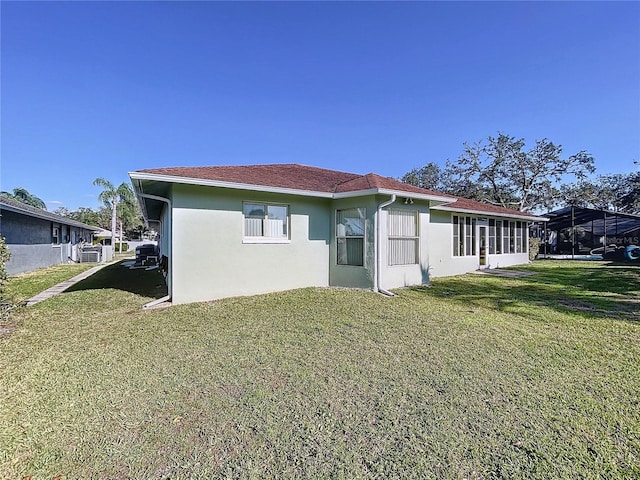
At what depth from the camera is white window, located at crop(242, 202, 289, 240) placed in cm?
886

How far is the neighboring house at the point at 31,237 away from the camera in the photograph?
14.2 m

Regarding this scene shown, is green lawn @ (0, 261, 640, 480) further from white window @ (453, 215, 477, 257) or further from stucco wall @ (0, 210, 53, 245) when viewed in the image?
stucco wall @ (0, 210, 53, 245)

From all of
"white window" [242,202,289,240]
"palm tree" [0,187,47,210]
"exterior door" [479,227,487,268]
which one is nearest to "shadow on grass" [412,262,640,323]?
"exterior door" [479,227,487,268]

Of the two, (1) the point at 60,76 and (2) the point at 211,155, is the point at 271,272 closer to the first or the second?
(1) the point at 60,76

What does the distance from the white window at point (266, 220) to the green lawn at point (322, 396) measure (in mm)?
2918

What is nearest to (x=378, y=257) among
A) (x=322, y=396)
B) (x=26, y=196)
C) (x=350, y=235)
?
(x=350, y=235)

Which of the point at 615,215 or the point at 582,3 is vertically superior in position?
the point at 582,3

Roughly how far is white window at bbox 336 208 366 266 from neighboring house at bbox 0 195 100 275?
507 inches

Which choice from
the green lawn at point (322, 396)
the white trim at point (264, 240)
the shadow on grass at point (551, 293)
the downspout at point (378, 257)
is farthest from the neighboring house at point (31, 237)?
the shadow on grass at point (551, 293)

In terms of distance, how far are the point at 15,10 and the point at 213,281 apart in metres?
9.81

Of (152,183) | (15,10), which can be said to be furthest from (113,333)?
(15,10)

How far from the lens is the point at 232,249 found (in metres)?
8.47

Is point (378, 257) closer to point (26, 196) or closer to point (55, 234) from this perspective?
point (55, 234)

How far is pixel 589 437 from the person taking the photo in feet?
8.72
